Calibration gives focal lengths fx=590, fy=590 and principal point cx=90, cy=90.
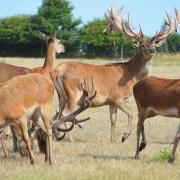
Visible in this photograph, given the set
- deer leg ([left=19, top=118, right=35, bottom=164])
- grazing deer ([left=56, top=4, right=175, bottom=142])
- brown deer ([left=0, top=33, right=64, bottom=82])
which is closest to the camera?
deer leg ([left=19, top=118, right=35, bottom=164])

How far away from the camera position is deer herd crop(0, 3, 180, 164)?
35.4 ft

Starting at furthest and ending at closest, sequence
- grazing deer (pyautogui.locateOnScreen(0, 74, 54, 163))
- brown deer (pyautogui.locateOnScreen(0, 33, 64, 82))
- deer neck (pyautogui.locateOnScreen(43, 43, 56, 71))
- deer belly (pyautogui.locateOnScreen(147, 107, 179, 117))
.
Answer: deer neck (pyautogui.locateOnScreen(43, 43, 56, 71)) < brown deer (pyautogui.locateOnScreen(0, 33, 64, 82)) < deer belly (pyautogui.locateOnScreen(147, 107, 179, 117)) < grazing deer (pyautogui.locateOnScreen(0, 74, 54, 163))

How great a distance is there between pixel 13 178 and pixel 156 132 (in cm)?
796

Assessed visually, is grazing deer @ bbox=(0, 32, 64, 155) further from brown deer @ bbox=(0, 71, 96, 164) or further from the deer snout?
the deer snout

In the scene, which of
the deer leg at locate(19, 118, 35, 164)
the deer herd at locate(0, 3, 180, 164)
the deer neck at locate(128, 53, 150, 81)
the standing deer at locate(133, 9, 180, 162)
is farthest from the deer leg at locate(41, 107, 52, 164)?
the deer neck at locate(128, 53, 150, 81)

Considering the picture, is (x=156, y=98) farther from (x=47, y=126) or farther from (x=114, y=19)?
(x=114, y=19)

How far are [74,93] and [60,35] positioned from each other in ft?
223

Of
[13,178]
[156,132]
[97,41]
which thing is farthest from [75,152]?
[97,41]

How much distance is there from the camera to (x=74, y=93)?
580 inches

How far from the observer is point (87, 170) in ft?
32.8

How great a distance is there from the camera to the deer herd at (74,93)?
1080cm

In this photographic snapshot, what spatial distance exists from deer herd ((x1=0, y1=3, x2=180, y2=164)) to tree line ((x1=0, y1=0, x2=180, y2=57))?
188 ft

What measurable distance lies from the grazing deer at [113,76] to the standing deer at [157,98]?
95.3 inches

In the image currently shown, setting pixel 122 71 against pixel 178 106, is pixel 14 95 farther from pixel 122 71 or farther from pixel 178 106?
pixel 122 71
